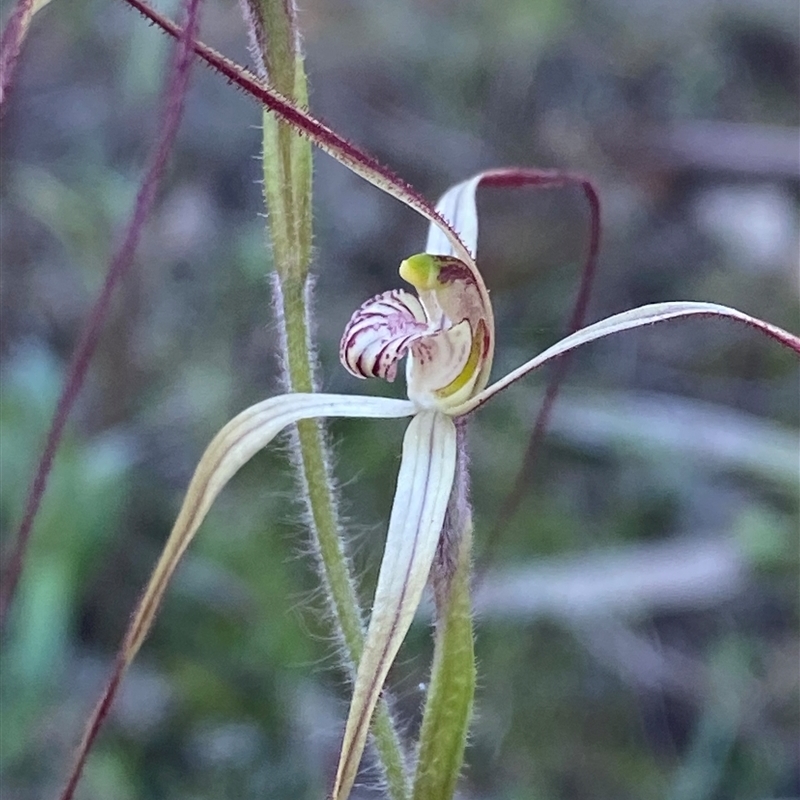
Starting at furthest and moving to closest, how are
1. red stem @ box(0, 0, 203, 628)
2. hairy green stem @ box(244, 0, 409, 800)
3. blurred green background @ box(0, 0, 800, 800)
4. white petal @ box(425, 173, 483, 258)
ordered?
blurred green background @ box(0, 0, 800, 800), white petal @ box(425, 173, 483, 258), hairy green stem @ box(244, 0, 409, 800), red stem @ box(0, 0, 203, 628)

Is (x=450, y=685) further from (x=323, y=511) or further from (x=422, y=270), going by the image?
(x=422, y=270)

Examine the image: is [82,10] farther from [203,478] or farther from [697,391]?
[203,478]

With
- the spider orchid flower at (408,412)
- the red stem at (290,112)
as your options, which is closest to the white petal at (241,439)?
the spider orchid flower at (408,412)

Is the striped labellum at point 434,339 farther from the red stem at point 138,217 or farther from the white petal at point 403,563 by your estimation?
the red stem at point 138,217

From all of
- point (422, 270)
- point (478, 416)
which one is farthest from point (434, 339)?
point (478, 416)

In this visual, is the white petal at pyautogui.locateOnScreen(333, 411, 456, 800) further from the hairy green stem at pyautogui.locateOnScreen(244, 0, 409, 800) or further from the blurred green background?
the blurred green background

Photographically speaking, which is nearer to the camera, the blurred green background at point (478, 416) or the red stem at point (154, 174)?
the red stem at point (154, 174)

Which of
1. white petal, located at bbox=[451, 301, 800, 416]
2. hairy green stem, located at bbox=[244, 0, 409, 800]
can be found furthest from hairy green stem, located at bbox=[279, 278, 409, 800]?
white petal, located at bbox=[451, 301, 800, 416]
